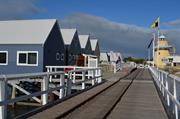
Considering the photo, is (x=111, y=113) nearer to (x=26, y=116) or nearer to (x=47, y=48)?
(x=26, y=116)

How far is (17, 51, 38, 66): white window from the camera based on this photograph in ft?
99.6

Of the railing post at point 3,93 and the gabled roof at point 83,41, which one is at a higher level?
the gabled roof at point 83,41

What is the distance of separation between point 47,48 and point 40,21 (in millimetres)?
5302

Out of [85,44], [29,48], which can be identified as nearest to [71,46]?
[85,44]

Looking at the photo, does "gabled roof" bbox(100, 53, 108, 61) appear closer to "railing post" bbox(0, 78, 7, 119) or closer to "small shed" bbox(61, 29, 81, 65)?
"small shed" bbox(61, 29, 81, 65)

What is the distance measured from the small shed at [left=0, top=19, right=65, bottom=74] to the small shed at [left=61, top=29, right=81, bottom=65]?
632 centimetres

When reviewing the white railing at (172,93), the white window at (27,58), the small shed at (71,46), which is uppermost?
the small shed at (71,46)

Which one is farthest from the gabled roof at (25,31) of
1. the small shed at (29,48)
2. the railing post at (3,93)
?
→ the railing post at (3,93)

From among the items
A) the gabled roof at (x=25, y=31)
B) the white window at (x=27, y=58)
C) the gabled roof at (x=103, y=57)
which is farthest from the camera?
the gabled roof at (x=103, y=57)

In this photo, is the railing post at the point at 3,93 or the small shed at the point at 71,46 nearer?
the railing post at the point at 3,93

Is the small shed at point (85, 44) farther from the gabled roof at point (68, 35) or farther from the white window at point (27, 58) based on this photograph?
the white window at point (27, 58)

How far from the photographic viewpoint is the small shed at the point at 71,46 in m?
41.2

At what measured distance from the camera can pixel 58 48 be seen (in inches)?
1391

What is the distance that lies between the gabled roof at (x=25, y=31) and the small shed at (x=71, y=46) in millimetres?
6657
